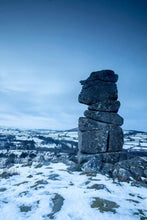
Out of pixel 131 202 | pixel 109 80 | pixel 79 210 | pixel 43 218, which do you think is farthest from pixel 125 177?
pixel 109 80

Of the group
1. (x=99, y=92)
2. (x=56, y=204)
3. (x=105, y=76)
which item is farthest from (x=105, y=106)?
(x=56, y=204)

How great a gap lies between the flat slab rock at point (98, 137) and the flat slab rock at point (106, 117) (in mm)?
396

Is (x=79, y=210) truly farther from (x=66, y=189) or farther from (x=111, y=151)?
(x=111, y=151)

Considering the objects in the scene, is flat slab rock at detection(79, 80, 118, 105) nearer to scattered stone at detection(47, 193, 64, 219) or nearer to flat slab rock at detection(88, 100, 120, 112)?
flat slab rock at detection(88, 100, 120, 112)

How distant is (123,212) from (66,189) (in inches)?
111

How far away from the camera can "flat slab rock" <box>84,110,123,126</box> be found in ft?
47.0

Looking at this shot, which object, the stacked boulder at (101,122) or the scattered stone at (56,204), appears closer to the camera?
the scattered stone at (56,204)

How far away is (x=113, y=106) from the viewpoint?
1463 centimetres

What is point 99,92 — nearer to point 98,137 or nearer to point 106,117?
point 106,117

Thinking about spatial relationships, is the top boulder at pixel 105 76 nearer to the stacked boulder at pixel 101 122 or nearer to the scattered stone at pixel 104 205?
the stacked boulder at pixel 101 122

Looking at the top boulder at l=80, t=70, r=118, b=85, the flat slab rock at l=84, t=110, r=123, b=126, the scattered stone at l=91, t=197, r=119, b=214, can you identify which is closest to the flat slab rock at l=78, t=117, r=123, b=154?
the flat slab rock at l=84, t=110, r=123, b=126

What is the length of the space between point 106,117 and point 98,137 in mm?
2114

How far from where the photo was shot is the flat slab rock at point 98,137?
1355cm

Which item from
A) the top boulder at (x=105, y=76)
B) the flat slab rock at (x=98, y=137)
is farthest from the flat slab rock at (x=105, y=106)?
the top boulder at (x=105, y=76)
